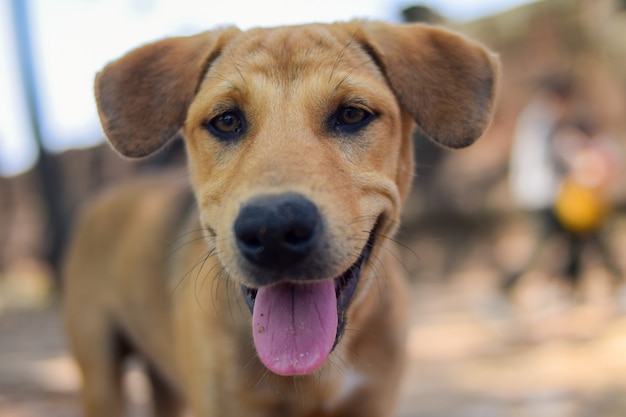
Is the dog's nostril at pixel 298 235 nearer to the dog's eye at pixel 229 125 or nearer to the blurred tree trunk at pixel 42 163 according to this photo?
the dog's eye at pixel 229 125

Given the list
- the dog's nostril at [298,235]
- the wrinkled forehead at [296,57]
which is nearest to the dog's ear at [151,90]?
the wrinkled forehead at [296,57]

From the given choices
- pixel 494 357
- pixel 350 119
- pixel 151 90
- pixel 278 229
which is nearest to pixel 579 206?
pixel 494 357

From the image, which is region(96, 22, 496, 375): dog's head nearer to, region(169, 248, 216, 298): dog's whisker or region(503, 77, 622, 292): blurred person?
region(169, 248, 216, 298): dog's whisker

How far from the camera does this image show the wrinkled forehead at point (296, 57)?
2.97 metres

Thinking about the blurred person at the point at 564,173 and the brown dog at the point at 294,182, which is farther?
the blurred person at the point at 564,173

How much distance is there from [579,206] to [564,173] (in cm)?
39

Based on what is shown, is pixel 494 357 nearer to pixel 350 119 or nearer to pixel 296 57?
pixel 350 119

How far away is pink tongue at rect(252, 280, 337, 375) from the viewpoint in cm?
262

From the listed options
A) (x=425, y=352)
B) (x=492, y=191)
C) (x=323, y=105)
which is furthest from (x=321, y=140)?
(x=492, y=191)

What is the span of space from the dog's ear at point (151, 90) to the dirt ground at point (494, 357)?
62.3 inches

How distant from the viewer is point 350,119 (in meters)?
2.94

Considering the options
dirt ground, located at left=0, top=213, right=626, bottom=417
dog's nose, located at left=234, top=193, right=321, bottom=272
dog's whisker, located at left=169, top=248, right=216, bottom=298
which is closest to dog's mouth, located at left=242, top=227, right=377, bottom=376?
dog's nose, located at left=234, top=193, right=321, bottom=272

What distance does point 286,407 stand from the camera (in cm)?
310

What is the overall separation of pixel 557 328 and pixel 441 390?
214cm
